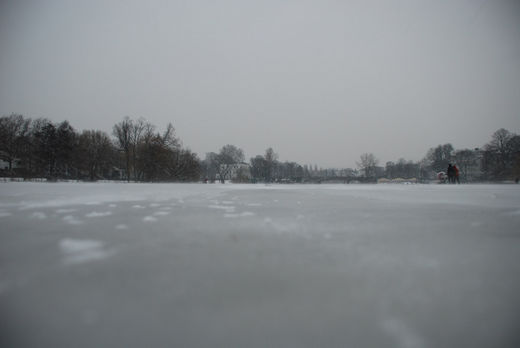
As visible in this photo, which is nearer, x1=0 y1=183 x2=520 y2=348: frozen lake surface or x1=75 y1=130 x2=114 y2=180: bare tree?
x1=0 y1=183 x2=520 y2=348: frozen lake surface

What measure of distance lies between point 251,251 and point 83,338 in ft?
3.28

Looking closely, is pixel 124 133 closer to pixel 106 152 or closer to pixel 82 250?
pixel 106 152

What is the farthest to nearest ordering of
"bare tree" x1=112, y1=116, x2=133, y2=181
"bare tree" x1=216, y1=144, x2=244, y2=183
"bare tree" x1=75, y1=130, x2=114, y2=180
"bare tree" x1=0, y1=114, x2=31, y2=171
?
"bare tree" x1=216, y1=144, x2=244, y2=183, "bare tree" x1=75, y1=130, x2=114, y2=180, "bare tree" x1=112, y1=116, x2=133, y2=181, "bare tree" x1=0, y1=114, x2=31, y2=171

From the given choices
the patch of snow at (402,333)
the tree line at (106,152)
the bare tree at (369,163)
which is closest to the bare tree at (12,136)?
the tree line at (106,152)

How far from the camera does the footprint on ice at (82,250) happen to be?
1.47 m

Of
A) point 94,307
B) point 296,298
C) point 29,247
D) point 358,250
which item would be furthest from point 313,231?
point 29,247

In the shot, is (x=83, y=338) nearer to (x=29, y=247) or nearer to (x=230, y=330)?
(x=230, y=330)

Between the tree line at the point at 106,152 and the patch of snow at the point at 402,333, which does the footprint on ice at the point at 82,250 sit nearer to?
the patch of snow at the point at 402,333

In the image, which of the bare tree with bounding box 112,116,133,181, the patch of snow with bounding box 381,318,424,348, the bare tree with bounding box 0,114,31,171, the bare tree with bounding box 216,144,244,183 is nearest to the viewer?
the patch of snow with bounding box 381,318,424,348

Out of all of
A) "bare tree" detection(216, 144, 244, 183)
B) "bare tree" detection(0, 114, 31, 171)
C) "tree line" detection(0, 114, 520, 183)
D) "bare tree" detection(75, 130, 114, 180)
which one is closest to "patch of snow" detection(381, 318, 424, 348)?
"tree line" detection(0, 114, 520, 183)

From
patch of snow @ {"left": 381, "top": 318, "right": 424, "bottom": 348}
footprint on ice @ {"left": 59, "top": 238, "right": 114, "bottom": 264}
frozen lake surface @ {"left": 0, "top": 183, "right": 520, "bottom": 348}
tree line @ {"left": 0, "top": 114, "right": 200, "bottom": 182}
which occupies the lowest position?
patch of snow @ {"left": 381, "top": 318, "right": 424, "bottom": 348}

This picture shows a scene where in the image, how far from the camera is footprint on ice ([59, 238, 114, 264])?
1471mm

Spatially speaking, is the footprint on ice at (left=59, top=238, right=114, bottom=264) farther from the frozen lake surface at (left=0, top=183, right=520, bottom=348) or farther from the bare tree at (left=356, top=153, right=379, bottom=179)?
the bare tree at (left=356, top=153, right=379, bottom=179)

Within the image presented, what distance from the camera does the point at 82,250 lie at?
163cm
